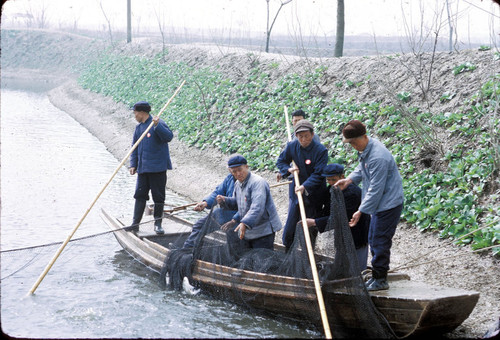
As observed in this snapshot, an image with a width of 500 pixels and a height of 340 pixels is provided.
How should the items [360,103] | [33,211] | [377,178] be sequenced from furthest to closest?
[360,103] < [33,211] < [377,178]

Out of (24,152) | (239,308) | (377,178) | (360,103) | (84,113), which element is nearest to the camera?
(377,178)

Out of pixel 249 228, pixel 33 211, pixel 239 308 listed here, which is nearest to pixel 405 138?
pixel 249 228

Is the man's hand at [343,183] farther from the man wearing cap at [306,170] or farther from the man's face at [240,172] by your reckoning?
the man's face at [240,172]

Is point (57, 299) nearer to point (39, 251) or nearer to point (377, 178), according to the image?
point (39, 251)

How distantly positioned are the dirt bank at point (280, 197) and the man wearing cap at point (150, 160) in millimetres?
2768

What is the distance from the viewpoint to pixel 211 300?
6.73m

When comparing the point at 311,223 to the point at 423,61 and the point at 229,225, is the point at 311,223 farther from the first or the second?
the point at 423,61

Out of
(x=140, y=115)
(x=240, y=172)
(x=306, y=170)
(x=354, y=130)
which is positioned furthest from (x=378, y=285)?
(x=140, y=115)

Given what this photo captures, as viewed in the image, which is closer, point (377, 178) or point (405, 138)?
point (377, 178)

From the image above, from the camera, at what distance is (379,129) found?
10.7 metres

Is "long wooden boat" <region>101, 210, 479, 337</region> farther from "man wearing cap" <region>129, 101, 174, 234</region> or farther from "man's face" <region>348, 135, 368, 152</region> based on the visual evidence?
"man wearing cap" <region>129, 101, 174, 234</region>

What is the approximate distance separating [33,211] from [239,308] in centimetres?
635

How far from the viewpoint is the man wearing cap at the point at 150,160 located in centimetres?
862

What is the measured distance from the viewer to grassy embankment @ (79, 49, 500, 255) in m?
7.83
